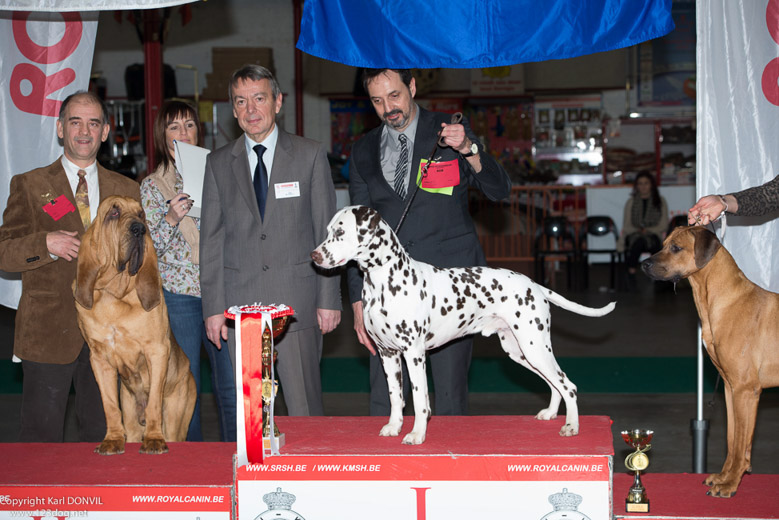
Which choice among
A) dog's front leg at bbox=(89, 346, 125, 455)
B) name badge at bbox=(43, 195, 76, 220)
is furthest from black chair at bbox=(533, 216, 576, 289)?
dog's front leg at bbox=(89, 346, 125, 455)

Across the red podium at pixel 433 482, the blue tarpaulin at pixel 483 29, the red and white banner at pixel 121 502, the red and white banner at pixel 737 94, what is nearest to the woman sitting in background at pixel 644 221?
the red and white banner at pixel 737 94

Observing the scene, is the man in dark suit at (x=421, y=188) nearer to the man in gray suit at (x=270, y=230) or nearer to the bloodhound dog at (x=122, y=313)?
the man in gray suit at (x=270, y=230)

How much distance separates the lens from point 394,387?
10.4 feet

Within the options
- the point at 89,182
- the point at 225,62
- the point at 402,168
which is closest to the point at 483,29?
the point at 402,168

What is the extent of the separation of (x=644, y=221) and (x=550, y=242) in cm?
164

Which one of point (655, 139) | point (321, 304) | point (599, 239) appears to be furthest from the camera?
point (655, 139)

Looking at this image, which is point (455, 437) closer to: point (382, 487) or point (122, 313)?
point (382, 487)

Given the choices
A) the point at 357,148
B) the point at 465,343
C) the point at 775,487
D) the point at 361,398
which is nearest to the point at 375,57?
the point at 357,148

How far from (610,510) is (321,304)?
1.60 meters

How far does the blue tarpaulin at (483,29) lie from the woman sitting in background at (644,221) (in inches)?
351

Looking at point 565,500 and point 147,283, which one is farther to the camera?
point 147,283

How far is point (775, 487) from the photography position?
3.15m

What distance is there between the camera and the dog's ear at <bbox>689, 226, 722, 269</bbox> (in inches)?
123

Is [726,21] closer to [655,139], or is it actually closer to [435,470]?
[435,470]
